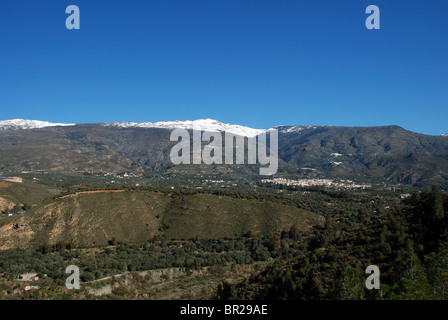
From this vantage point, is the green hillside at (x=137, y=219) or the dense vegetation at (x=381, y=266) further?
the green hillside at (x=137, y=219)

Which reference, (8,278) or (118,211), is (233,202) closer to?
(118,211)

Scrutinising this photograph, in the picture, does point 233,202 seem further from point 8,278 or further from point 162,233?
point 8,278

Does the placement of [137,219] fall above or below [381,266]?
below

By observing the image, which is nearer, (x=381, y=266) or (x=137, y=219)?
(x=381, y=266)

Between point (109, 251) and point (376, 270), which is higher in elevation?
point (376, 270)

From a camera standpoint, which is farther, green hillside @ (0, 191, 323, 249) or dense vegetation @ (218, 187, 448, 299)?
green hillside @ (0, 191, 323, 249)

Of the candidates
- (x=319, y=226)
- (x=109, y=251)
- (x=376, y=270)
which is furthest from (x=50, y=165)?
(x=376, y=270)

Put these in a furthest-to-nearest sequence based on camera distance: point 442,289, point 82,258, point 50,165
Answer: point 50,165, point 82,258, point 442,289
